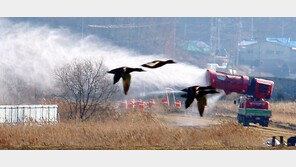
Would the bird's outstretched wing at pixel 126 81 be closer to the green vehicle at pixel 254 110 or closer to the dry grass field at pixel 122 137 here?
the dry grass field at pixel 122 137

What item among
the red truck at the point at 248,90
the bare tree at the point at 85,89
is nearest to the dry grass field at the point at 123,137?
the red truck at the point at 248,90

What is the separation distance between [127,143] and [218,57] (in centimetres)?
4204

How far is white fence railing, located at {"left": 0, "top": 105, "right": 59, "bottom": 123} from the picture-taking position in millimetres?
27562

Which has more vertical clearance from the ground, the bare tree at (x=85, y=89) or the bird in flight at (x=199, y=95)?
the bird in flight at (x=199, y=95)

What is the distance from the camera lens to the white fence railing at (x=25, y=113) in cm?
2756

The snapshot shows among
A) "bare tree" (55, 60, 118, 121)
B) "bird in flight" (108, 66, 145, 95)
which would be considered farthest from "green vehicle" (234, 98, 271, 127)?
"bird in flight" (108, 66, 145, 95)

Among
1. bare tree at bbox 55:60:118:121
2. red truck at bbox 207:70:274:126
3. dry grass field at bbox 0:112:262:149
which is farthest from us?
bare tree at bbox 55:60:118:121

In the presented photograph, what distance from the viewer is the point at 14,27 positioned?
53.5 meters

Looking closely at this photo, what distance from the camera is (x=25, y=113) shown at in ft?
91.3

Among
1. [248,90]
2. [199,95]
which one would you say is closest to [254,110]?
[248,90]

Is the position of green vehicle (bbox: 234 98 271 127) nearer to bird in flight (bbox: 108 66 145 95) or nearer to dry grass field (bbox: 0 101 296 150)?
dry grass field (bbox: 0 101 296 150)

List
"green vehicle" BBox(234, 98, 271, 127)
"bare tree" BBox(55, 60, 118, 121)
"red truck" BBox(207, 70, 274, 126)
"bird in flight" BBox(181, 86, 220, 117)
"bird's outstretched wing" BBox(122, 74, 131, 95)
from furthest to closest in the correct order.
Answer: "bare tree" BBox(55, 60, 118, 121), "green vehicle" BBox(234, 98, 271, 127), "red truck" BBox(207, 70, 274, 126), "bird in flight" BBox(181, 86, 220, 117), "bird's outstretched wing" BBox(122, 74, 131, 95)

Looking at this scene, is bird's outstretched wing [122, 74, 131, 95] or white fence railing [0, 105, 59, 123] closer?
bird's outstretched wing [122, 74, 131, 95]

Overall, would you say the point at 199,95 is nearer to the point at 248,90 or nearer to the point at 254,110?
the point at 248,90
